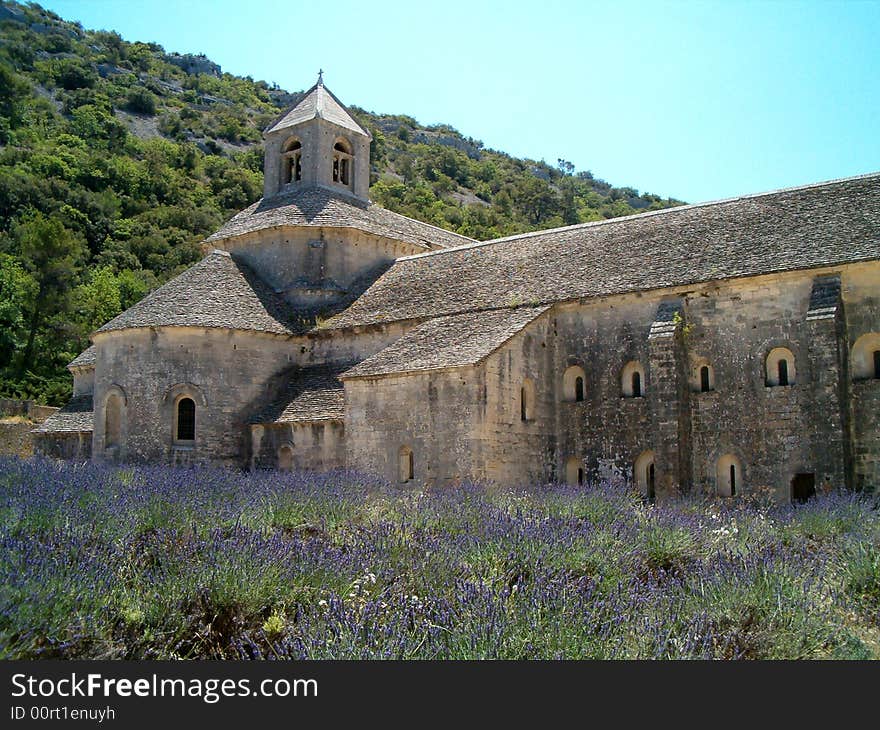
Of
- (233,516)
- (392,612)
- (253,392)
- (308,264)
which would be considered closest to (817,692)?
(392,612)

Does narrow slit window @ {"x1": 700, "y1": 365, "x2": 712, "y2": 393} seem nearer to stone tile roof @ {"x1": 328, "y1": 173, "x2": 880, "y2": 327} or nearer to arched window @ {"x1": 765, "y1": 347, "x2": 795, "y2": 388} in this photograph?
arched window @ {"x1": 765, "y1": 347, "x2": 795, "y2": 388}

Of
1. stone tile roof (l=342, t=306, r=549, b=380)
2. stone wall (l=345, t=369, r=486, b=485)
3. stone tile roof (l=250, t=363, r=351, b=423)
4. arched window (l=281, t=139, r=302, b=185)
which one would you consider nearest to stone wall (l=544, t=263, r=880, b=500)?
stone tile roof (l=342, t=306, r=549, b=380)

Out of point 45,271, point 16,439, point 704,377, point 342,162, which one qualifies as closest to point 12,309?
point 45,271

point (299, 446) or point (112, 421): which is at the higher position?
point (112, 421)

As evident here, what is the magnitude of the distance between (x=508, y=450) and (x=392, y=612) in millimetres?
14185

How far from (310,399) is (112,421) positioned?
6.07 metres

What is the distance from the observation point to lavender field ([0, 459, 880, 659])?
710 cm

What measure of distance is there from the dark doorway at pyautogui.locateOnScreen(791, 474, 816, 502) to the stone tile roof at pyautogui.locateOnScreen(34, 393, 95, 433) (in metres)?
21.8

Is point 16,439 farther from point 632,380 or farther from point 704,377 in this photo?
point 704,377

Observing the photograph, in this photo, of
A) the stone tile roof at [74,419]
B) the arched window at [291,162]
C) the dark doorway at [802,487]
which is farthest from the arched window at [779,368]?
the stone tile roof at [74,419]

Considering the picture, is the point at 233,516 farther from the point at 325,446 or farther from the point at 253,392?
the point at 253,392

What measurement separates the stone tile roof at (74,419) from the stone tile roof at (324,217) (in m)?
7.45

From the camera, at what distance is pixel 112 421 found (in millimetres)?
26953

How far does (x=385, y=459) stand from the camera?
74.8 ft
